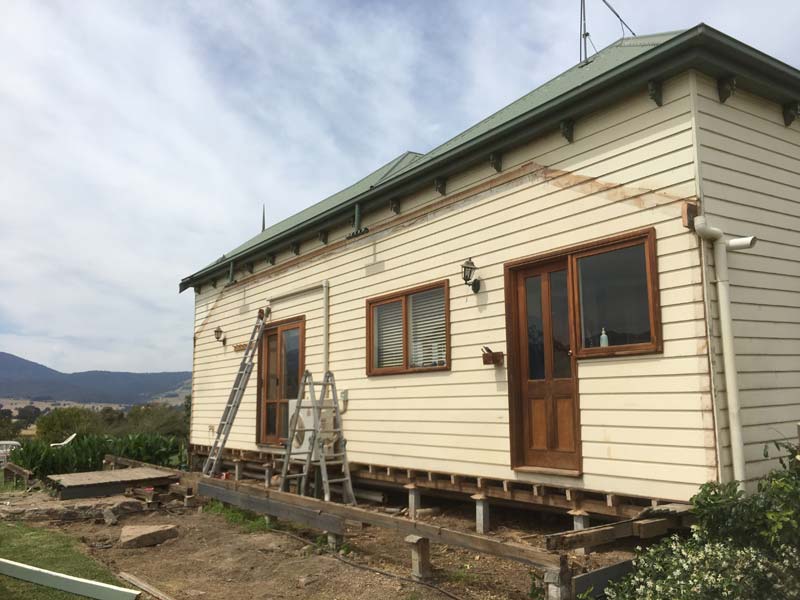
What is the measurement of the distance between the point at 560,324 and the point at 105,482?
327 inches

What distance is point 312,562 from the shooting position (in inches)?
258

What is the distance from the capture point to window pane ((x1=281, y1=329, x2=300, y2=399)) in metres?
11.5

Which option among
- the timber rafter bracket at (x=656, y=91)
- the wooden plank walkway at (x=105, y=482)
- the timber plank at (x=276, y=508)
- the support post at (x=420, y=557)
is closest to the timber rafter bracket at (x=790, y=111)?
the timber rafter bracket at (x=656, y=91)

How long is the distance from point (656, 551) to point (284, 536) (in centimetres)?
445

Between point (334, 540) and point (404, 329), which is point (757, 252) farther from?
point (334, 540)

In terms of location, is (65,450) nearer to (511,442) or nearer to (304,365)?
(304,365)

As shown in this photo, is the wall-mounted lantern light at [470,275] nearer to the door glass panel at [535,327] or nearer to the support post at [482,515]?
the door glass panel at [535,327]

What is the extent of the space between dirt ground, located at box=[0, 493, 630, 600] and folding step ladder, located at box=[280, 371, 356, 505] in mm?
1061

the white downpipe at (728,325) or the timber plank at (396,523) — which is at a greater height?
the white downpipe at (728,325)

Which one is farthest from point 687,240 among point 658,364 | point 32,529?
point 32,529

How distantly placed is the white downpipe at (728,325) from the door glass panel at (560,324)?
4.97 ft

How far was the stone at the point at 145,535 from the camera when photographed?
757cm

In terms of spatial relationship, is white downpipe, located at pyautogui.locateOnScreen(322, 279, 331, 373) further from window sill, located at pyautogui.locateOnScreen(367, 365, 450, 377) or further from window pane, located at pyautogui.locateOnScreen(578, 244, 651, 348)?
window pane, located at pyautogui.locateOnScreen(578, 244, 651, 348)

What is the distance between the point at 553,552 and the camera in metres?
4.72
